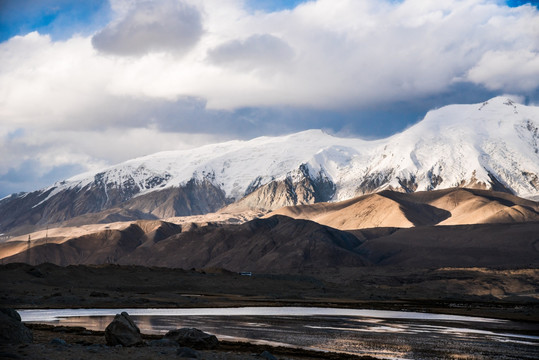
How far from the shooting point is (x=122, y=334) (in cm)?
4247

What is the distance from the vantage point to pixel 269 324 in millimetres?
69812

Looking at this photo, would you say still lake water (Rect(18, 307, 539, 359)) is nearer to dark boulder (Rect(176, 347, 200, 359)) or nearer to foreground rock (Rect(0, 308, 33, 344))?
dark boulder (Rect(176, 347, 200, 359))

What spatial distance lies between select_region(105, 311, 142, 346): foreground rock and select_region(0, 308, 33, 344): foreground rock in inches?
218

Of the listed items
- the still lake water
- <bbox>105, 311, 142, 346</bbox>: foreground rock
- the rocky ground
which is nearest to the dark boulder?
<bbox>105, 311, 142, 346</bbox>: foreground rock

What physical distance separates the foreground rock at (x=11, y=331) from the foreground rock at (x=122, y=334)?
18.2 feet

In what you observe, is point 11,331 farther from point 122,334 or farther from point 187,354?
point 187,354

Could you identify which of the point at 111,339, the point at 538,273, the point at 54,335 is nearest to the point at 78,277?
the point at 54,335

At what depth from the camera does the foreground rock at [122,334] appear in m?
42.2

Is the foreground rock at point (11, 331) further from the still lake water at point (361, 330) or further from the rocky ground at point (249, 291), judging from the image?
the still lake water at point (361, 330)

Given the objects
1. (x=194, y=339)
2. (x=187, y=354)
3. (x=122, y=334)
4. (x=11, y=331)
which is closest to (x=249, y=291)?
(x=194, y=339)

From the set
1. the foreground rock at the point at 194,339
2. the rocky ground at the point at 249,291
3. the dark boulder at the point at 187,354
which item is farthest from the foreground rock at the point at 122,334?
the dark boulder at the point at 187,354

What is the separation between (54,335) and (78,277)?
8838 cm

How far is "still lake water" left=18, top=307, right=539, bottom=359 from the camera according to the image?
5141 centimetres

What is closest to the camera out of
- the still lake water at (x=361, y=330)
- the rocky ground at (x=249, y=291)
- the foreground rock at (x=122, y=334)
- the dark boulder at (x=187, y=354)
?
the dark boulder at (x=187, y=354)
